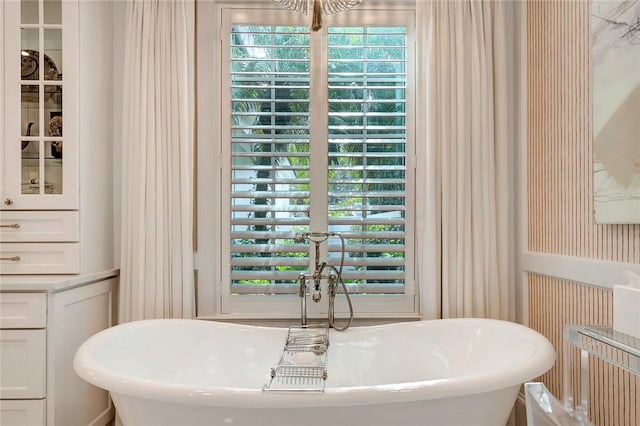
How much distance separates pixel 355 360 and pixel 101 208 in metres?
1.56

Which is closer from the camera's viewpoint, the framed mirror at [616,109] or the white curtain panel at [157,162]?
the framed mirror at [616,109]

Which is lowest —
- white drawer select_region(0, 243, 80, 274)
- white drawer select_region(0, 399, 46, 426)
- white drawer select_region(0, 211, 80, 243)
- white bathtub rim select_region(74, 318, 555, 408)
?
white drawer select_region(0, 399, 46, 426)

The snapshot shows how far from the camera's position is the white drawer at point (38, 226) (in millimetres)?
1994

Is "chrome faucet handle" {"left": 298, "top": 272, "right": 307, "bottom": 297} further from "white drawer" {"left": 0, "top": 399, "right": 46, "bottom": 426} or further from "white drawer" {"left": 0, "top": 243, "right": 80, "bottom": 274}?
"white drawer" {"left": 0, "top": 399, "right": 46, "bottom": 426}

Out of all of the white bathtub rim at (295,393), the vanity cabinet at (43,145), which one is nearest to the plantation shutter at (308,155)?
the vanity cabinet at (43,145)

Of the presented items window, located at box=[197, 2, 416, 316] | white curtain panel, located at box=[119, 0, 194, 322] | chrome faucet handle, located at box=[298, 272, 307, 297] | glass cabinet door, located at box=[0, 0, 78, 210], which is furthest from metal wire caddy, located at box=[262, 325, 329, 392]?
glass cabinet door, located at box=[0, 0, 78, 210]

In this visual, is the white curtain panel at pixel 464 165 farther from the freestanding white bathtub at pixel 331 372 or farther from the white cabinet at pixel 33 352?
the white cabinet at pixel 33 352

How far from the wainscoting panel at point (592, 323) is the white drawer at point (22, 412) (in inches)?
90.0

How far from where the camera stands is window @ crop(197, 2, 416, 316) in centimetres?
234

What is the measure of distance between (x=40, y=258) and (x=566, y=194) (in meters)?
2.51

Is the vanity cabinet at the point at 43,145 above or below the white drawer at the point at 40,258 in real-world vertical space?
above

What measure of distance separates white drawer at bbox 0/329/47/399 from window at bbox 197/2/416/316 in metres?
0.81

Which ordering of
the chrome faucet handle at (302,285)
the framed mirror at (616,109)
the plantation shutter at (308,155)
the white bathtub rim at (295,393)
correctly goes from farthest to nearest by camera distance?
the plantation shutter at (308,155), the chrome faucet handle at (302,285), the framed mirror at (616,109), the white bathtub rim at (295,393)

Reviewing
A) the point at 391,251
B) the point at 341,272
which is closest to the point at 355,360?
the point at 341,272
